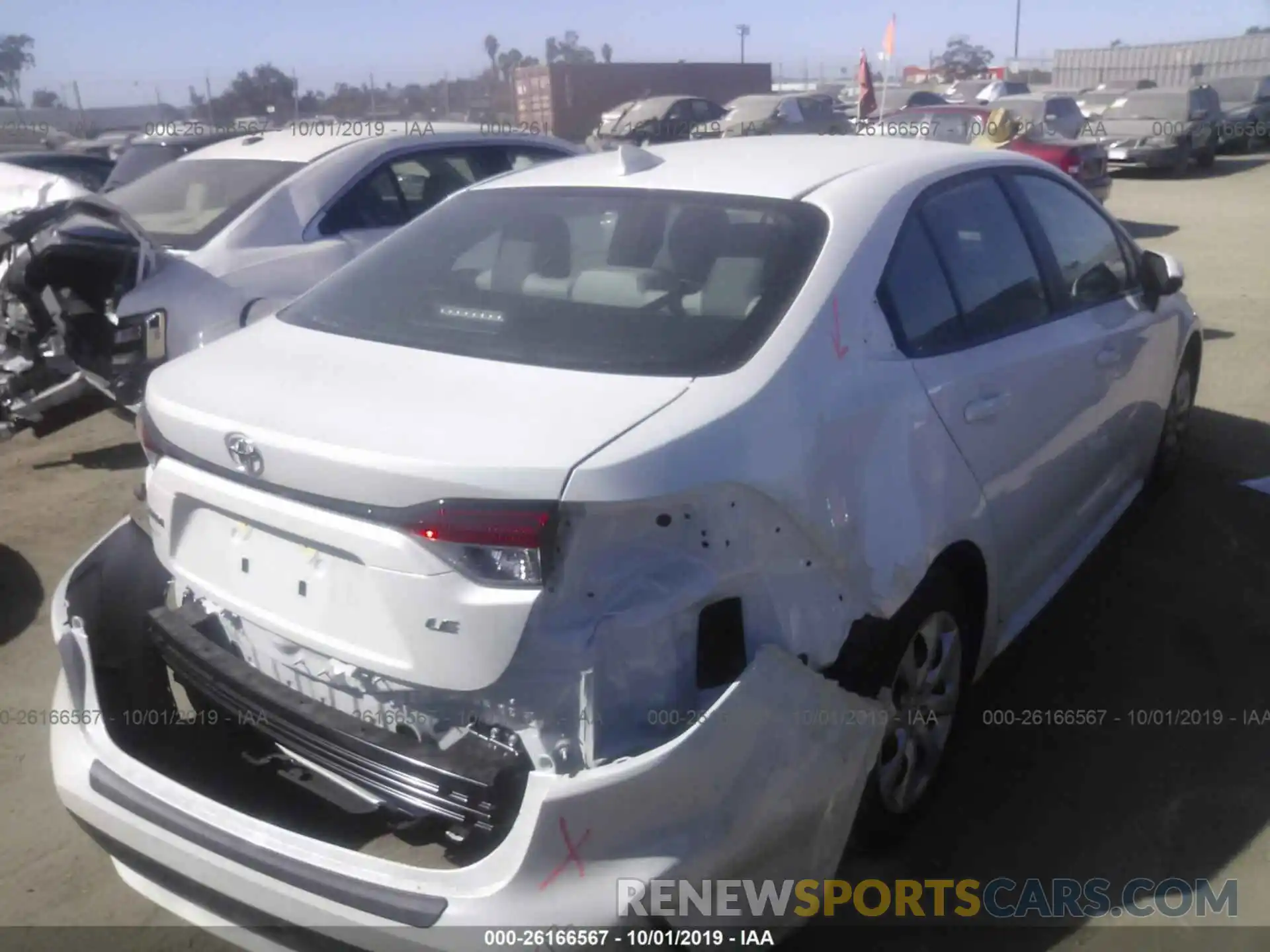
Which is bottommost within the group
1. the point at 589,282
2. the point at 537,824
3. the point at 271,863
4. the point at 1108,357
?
the point at 271,863

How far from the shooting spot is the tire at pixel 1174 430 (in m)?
4.89

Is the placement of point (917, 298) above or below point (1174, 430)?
above

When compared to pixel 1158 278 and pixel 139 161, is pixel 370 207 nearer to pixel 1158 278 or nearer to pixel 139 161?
pixel 139 161

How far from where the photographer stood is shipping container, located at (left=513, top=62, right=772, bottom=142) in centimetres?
2952

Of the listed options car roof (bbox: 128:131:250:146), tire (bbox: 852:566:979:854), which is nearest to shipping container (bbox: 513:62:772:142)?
car roof (bbox: 128:131:250:146)

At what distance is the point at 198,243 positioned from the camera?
5.82 metres

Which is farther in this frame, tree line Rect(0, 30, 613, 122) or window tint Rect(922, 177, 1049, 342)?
tree line Rect(0, 30, 613, 122)

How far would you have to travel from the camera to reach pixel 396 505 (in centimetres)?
207

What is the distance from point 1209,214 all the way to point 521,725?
52.8 feet

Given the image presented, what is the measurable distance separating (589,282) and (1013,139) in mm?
13001

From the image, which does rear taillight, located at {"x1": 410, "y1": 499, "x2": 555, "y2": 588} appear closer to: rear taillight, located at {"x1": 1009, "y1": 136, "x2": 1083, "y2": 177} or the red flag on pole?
rear taillight, located at {"x1": 1009, "y1": 136, "x2": 1083, "y2": 177}

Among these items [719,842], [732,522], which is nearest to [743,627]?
[732,522]

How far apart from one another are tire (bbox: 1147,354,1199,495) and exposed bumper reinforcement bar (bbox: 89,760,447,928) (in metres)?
3.87

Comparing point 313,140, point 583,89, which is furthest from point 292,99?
point 313,140
